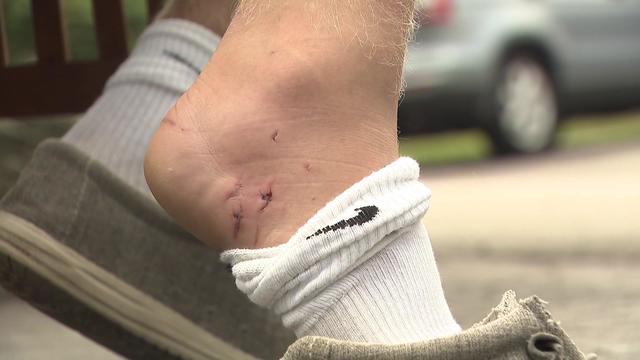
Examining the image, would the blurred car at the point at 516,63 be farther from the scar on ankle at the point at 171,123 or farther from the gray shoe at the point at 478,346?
the gray shoe at the point at 478,346

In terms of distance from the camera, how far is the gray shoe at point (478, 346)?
0.75 metres

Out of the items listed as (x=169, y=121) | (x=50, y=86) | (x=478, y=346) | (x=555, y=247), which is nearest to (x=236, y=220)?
(x=169, y=121)

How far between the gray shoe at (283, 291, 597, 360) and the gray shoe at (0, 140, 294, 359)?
35cm

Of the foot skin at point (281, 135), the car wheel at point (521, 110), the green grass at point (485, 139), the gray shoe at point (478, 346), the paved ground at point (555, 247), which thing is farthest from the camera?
the green grass at point (485, 139)

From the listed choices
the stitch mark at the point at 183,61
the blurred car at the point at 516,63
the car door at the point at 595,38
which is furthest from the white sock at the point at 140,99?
the car door at the point at 595,38

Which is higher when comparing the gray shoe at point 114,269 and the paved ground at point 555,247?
the paved ground at point 555,247

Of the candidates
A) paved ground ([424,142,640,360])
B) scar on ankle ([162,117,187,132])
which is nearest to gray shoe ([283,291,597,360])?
scar on ankle ([162,117,187,132])

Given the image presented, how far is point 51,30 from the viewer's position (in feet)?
5.29

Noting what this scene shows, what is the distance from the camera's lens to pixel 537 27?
6445 mm

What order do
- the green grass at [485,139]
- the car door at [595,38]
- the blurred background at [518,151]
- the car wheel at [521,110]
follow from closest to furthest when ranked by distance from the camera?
the blurred background at [518,151] < the car wheel at [521,110] < the car door at [595,38] < the green grass at [485,139]

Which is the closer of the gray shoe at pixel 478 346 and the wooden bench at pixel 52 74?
the gray shoe at pixel 478 346

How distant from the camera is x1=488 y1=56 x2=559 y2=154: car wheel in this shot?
620 centimetres

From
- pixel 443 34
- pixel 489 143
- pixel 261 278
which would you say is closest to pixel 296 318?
pixel 261 278

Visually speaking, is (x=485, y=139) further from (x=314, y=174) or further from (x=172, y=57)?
(x=314, y=174)
